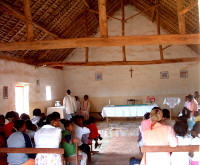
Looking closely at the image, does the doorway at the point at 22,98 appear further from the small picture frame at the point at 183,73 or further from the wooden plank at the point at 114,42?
the small picture frame at the point at 183,73

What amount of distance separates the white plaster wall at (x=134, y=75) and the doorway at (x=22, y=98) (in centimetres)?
420

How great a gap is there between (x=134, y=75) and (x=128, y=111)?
3496 mm

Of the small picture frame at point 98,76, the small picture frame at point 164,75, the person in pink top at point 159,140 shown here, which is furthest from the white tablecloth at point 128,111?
the person in pink top at point 159,140

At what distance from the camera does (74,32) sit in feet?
35.7

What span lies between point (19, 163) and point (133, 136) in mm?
5432

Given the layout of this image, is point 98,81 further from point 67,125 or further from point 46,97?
point 67,125

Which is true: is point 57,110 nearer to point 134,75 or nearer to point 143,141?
point 134,75

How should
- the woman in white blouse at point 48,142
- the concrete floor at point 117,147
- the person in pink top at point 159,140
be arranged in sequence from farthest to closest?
1. the concrete floor at point 117,147
2. the woman in white blouse at point 48,142
3. the person in pink top at point 159,140

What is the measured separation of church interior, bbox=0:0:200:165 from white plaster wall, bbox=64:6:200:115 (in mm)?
53

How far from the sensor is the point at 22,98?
363 inches

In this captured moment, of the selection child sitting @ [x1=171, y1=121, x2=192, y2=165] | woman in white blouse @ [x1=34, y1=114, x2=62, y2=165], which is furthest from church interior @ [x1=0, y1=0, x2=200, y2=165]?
woman in white blouse @ [x1=34, y1=114, x2=62, y2=165]

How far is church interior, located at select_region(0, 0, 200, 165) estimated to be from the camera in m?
5.65

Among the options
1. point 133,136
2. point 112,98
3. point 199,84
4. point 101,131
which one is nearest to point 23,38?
point 101,131

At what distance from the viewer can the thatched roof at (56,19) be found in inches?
273
